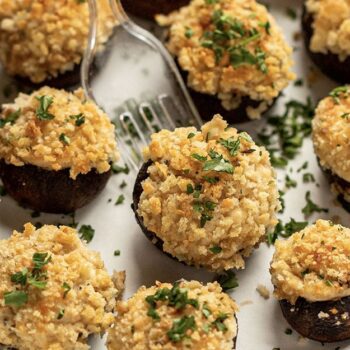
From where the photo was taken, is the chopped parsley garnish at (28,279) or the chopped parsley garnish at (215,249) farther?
the chopped parsley garnish at (215,249)

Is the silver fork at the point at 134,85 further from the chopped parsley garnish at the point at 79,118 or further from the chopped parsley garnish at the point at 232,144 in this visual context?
the chopped parsley garnish at the point at 232,144

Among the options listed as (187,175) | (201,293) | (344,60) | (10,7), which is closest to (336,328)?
(201,293)

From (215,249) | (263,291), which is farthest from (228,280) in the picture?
(215,249)

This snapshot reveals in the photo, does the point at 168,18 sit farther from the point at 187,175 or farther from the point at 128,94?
the point at 187,175

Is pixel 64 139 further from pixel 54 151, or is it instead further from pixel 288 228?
pixel 288 228

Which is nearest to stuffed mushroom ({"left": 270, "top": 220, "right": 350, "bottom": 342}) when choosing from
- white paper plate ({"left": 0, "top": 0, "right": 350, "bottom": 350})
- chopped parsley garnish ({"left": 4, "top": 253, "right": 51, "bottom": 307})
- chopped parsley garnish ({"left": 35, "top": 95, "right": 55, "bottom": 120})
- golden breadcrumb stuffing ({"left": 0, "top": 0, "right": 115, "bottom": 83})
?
white paper plate ({"left": 0, "top": 0, "right": 350, "bottom": 350})

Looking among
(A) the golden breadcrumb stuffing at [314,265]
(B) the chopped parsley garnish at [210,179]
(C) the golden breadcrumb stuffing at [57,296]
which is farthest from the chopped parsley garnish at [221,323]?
(B) the chopped parsley garnish at [210,179]
